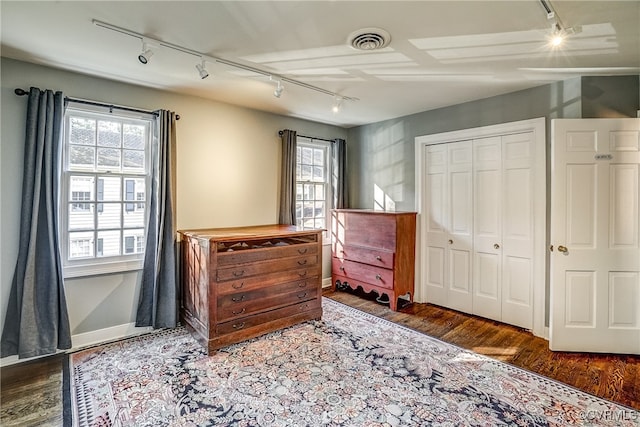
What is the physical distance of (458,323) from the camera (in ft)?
11.5

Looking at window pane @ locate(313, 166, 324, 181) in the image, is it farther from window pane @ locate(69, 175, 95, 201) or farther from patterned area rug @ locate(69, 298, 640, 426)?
window pane @ locate(69, 175, 95, 201)

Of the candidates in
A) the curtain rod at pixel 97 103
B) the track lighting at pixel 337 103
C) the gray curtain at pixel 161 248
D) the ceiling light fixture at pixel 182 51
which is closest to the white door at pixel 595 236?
the track lighting at pixel 337 103

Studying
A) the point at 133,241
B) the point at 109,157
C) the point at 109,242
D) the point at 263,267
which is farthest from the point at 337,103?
the point at 109,242

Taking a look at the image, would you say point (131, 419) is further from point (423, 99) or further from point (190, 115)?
point (423, 99)

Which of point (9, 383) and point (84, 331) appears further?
point (84, 331)

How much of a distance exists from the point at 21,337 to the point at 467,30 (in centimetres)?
403

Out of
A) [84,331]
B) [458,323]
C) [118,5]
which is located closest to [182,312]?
[84,331]

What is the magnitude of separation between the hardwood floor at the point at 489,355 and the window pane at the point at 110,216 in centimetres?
118

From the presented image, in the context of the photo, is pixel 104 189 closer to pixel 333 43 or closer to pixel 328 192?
pixel 333 43

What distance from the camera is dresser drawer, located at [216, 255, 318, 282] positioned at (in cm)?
284

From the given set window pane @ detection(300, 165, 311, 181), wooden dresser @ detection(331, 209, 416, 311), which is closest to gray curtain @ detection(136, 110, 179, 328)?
window pane @ detection(300, 165, 311, 181)

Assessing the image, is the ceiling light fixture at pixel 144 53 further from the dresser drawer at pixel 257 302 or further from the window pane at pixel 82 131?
the dresser drawer at pixel 257 302

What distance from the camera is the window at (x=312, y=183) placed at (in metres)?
4.56

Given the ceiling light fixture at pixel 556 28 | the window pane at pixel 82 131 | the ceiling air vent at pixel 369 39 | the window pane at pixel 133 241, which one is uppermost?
the ceiling air vent at pixel 369 39
